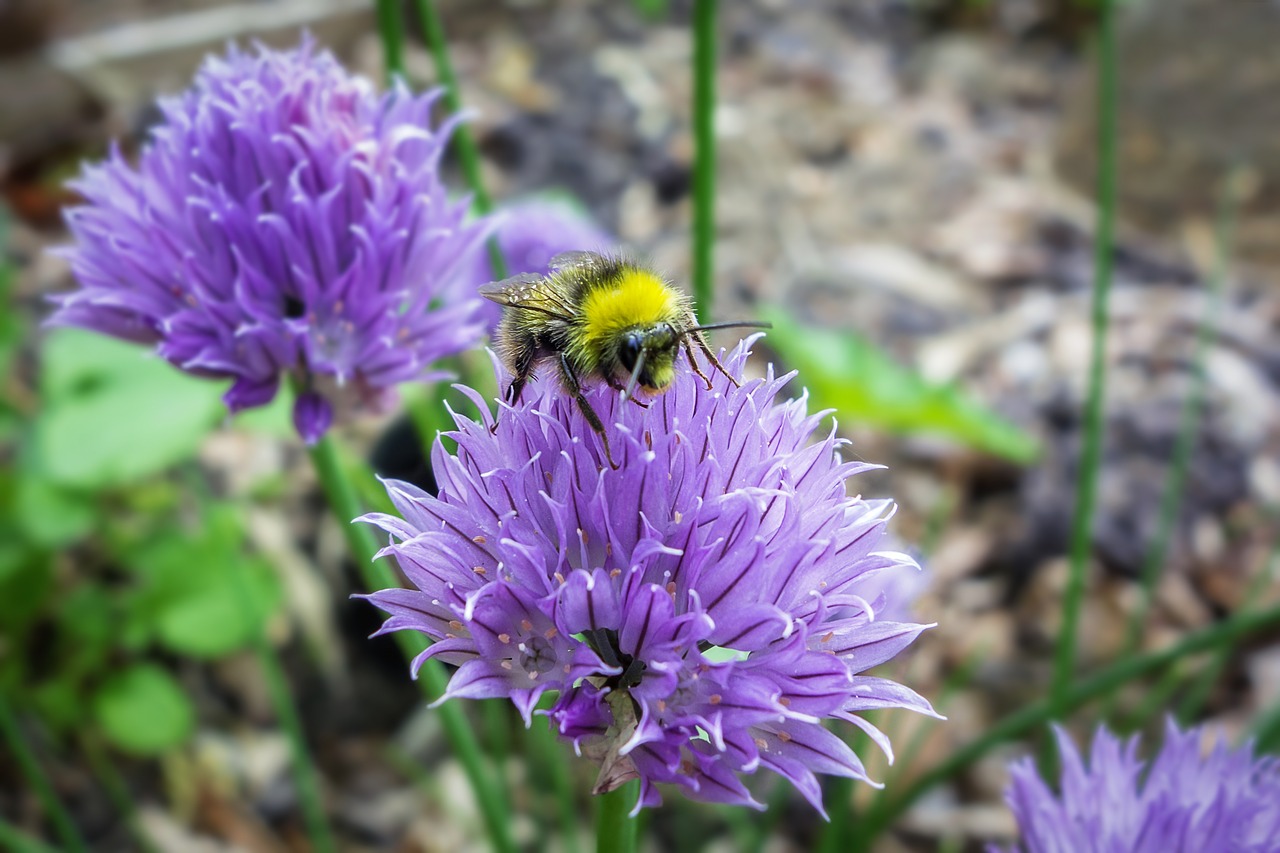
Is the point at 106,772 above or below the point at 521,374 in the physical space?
below

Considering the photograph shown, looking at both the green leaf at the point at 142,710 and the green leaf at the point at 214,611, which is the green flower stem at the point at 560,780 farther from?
the green leaf at the point at 142,710

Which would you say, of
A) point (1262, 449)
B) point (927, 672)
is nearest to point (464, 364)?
point (927, 672)

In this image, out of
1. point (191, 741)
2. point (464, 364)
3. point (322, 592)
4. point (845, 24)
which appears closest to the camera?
point (464, 364)

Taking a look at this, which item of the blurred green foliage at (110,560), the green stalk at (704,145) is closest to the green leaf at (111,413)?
the blurred green foliage at (110,560)

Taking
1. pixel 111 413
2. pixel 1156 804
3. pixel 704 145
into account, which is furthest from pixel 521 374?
pixel 111 413

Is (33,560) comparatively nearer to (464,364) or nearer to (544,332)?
(464,364)

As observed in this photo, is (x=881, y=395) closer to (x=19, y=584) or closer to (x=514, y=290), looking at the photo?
(x=514, y=290)

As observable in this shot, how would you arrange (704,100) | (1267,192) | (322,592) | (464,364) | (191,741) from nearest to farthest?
(704,100) → (464,364) → (191,741) → (322,592) → (1267,192)
